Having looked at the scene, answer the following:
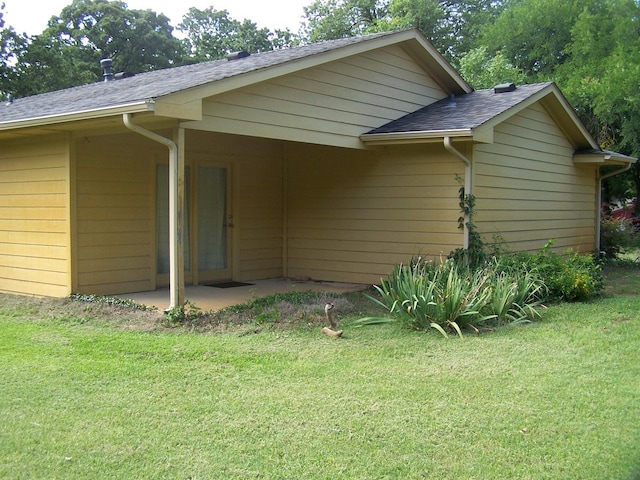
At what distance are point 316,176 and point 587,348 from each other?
19.4ft

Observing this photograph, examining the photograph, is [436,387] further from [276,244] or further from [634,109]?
[634,109]

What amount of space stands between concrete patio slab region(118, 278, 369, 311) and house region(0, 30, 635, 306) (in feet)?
0.93

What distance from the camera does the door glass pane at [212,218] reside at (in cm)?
1041

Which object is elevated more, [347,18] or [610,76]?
[347,18]

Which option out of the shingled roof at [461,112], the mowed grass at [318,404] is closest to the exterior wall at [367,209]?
the shingled roof at [461,112]

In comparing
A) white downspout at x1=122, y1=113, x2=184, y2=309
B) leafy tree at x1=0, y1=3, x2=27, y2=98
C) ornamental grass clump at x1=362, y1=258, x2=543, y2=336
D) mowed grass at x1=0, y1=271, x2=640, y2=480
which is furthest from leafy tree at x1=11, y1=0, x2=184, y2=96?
mowed grass at x1=0, y1=271, x2=640, y2=480

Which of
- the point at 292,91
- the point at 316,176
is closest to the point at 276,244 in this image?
the point at 316,176

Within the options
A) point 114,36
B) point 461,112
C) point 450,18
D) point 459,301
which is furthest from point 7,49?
point 459,301

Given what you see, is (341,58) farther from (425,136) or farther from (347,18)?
(347,18)

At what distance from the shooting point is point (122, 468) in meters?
3.58

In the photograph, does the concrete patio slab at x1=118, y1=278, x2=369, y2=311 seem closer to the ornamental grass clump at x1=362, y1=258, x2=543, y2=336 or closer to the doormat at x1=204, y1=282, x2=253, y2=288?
the doormat at x1=204, y1=282, x2=253, y2=288

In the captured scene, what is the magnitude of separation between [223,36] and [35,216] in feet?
114

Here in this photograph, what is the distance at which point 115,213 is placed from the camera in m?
9.17

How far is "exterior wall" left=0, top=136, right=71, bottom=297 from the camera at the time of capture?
8719 millimetres
